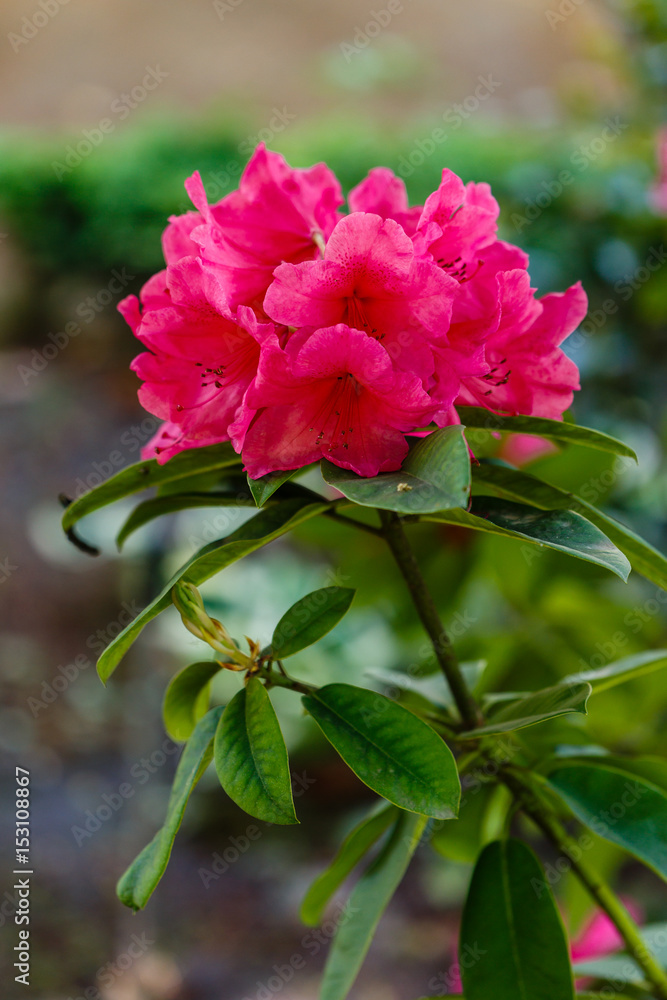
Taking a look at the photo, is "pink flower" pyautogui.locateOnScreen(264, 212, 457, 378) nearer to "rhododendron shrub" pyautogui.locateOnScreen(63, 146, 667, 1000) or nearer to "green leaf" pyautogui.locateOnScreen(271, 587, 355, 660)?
"rhododendron shrub" pyautogui.locateOnScreen(63, 146, 667, 1000)

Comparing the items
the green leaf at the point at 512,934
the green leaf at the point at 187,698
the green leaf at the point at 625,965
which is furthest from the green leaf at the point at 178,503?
the green leaf at the point at 625,965

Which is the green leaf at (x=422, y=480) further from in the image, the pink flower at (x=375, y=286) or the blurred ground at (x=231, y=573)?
the blurred ground at (x=231, y=573)

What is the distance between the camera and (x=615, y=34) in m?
2.34

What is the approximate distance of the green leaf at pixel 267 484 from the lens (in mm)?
450

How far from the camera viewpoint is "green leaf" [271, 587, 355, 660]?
0.51 meters

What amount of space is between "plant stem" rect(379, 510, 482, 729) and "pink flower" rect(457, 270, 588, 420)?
3.8 inches

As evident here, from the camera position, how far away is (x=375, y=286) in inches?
18.3

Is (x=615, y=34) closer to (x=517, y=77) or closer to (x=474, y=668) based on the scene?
(x=474, y=668)

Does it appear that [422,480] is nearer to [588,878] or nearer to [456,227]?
[456,227]

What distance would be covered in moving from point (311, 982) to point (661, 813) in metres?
1.41

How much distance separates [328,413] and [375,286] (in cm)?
8

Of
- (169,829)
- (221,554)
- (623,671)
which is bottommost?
(623,671)

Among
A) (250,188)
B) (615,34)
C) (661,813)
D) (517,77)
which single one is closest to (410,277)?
(250,188)

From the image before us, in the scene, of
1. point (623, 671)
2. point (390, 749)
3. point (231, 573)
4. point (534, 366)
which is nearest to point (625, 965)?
point (623, 671)
